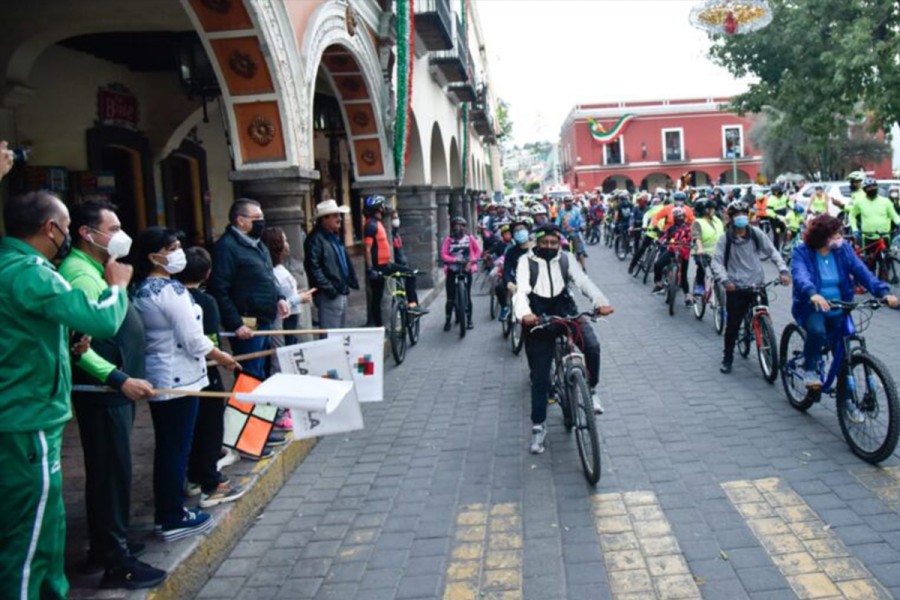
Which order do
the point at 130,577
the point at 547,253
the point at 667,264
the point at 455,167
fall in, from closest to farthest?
the point at 130,577, the point at 547,253, the point at 667,264, the point at 455,167

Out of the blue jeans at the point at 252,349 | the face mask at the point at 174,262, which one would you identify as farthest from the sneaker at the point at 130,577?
the blue jeans at the point at 252,349

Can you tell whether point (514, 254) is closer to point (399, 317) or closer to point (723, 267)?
point (399, 317)

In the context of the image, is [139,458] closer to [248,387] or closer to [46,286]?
[248,387]

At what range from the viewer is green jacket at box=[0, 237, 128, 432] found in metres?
2.99

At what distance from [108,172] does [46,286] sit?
798cm

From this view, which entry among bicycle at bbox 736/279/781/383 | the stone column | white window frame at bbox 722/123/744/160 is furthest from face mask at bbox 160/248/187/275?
white window frame at bbox 722/123/744/160

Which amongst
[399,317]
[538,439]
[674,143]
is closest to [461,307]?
[399,317]

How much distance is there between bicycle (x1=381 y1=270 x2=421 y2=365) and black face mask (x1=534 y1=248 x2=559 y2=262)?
132 inches

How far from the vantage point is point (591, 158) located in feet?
189

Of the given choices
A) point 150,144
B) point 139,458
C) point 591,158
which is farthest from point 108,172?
point 591,158

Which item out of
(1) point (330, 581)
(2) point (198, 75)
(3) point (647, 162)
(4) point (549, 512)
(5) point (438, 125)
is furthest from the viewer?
(3) point (647, 162)

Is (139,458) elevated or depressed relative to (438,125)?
depressed

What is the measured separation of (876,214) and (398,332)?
7.54m

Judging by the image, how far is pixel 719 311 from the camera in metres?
10.1
